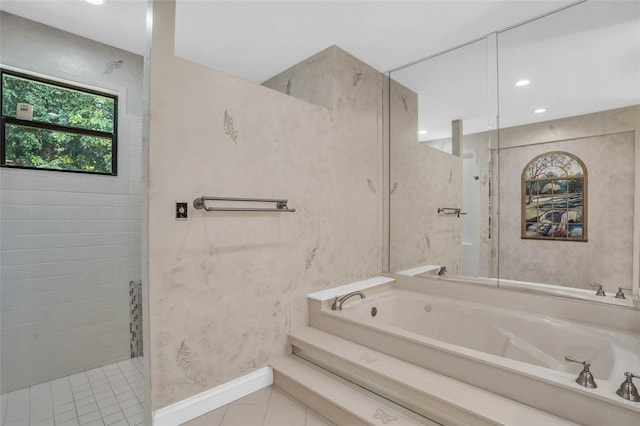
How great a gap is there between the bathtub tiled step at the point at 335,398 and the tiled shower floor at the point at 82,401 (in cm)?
92

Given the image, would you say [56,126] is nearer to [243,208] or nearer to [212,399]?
[243,208]

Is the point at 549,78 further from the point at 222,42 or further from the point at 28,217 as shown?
the point at 28,217

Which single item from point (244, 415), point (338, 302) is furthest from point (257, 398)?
point (338, 302)

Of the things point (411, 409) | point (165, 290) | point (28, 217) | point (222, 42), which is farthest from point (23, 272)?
point (411, 409)

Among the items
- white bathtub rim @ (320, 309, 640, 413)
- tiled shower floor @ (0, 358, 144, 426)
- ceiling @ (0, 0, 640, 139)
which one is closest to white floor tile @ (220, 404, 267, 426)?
tiled shower floor @ (0, 358, 144, 426)

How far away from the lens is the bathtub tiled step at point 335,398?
1502 mm

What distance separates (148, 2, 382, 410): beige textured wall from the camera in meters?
1.60

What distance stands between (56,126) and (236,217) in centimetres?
170

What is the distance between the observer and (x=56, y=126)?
2311 mm

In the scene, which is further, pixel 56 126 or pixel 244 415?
pixel 56 126

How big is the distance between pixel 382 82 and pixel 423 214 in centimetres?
136

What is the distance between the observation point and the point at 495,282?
2318 millimetres

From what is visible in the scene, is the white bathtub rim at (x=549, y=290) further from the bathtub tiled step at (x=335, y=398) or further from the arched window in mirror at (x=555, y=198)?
the bathtub tiled step at (x=335, y=398)

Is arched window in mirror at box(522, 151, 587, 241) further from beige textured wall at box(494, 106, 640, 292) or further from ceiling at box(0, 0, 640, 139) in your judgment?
ceiling at box(0, 0, 640, 139)
